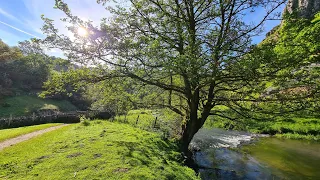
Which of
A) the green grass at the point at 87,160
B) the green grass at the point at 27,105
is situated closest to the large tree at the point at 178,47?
the green grass at the point at 87,160

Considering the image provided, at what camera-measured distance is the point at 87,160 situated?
8.77 meters

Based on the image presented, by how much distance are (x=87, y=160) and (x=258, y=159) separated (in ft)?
42.6

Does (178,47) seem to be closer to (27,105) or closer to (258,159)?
(258,159)

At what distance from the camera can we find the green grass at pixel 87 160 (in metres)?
7.38

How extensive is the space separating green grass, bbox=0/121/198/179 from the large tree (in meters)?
3.69

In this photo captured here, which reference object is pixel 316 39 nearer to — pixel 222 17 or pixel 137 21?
pixel 222 17

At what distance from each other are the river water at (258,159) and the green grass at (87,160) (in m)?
3.92

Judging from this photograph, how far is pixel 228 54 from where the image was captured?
955cm

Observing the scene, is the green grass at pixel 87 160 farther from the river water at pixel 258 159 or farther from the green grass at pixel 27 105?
the green grass at pixel 27 105

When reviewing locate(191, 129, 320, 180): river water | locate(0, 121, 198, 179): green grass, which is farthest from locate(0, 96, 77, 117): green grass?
locate(191, 129, 320, 180): river water

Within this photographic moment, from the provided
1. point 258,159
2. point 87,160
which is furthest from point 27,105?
point 258,159

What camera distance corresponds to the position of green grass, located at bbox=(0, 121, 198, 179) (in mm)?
7375

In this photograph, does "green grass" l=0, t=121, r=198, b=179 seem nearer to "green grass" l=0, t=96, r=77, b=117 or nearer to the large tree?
the large tree

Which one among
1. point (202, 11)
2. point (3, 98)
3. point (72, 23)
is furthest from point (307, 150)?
point (3, 98)
